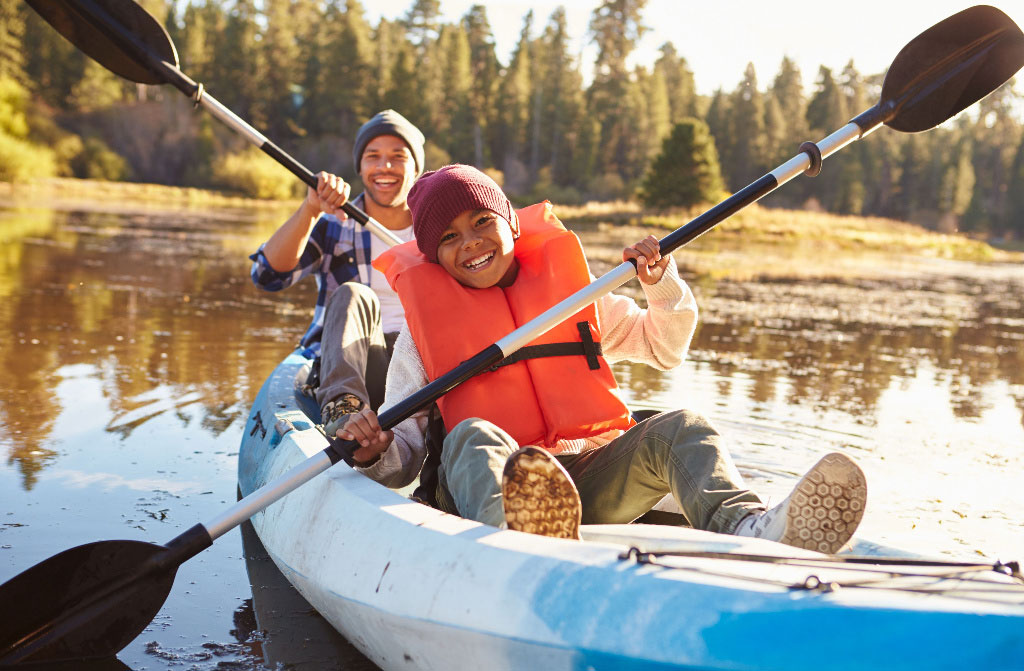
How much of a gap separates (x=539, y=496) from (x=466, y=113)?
43.6 metres

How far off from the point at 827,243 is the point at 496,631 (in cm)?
2330

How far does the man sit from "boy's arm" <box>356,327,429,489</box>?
1.39ft

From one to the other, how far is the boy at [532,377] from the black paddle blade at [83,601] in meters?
0.55

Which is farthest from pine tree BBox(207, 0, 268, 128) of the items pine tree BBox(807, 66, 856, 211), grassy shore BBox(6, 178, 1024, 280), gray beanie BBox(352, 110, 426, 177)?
gray beanie BBox(352, 110, 426, 177)

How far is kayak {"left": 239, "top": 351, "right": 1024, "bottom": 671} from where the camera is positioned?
150cm

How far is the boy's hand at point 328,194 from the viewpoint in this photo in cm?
341

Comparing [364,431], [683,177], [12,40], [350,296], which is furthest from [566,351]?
[12,40]

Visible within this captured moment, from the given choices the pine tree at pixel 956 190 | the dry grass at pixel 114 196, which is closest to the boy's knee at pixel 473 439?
the dry grass at pixel 114 196

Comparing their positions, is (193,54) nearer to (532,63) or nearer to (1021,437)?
(532,63)

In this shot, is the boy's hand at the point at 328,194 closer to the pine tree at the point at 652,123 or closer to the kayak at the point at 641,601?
the kayak at the point at 641,601

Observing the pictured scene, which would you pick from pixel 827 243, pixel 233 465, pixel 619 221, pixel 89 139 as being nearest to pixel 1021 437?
pixel 233 465

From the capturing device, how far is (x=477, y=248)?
251cm

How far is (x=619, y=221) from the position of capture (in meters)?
27.1

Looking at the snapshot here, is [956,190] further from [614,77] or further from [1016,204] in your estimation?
[614,77]
